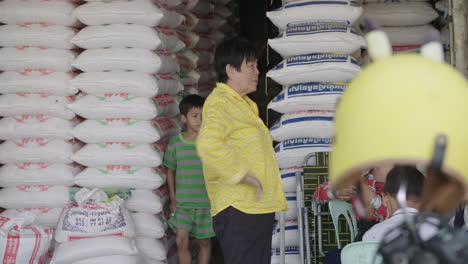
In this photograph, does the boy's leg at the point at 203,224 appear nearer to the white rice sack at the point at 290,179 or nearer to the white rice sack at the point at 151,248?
the white rice sack at the point at 151,248

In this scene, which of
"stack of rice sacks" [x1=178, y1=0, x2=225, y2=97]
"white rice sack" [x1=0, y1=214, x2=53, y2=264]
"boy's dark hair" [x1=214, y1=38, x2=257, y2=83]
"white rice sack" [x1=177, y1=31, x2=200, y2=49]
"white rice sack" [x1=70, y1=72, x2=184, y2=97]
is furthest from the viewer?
"stack of rice sacks" [x1=178, y1=0, x2=225, y2=97]

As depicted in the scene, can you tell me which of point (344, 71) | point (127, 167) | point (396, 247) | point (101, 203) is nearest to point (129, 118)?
point (127, 167)

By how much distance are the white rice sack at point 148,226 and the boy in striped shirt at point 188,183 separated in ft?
0.47

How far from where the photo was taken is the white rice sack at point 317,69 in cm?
344

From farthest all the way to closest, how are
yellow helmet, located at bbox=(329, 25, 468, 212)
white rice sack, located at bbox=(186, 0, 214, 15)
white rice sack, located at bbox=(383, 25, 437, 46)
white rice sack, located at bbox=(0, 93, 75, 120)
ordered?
white rice sack, located at bbox=(186, 0, 214, 15)
white rice sack, located at bbox=(383, 25, 437, 46)
white rice sack, located at bbox=(0, 93, 75, 120)
yellow helmet, located at bbox=(329, 25, 468, 212)

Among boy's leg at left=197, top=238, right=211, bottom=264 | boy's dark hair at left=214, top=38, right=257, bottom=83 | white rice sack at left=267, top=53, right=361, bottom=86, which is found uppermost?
white rice sack at left=267, top=53, right=361, bottom=86

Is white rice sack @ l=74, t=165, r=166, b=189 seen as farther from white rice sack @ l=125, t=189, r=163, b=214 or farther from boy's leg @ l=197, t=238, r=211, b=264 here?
boy's leg @ l=197, t=238, r=211, b=264

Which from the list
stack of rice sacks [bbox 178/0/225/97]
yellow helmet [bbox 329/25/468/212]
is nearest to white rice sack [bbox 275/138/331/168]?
stack of rice sacks [bbox 178/0/225/97]

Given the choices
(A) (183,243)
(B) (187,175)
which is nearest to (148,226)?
(A) (183,243)

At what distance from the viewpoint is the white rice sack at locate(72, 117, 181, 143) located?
3.70 meters

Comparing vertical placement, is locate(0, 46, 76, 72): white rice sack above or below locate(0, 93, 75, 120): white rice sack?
above

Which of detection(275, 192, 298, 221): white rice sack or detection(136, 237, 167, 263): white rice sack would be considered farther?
detection(136, 237, 167, 263): white rice sack

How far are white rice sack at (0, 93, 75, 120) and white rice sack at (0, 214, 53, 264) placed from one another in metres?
0.66

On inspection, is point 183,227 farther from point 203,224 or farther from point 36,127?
point 36,127
